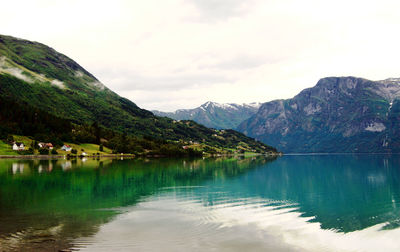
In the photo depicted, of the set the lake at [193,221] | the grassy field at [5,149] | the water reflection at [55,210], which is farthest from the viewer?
the grassy field at [5,149]

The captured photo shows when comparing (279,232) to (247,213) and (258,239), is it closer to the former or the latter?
(258,239)

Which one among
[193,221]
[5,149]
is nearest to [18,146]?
[5,149]

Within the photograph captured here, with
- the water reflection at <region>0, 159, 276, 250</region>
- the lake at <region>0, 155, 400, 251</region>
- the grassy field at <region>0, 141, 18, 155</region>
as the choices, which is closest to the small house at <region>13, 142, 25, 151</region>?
the grassy field at <region>0, 141, 18, 155</region>

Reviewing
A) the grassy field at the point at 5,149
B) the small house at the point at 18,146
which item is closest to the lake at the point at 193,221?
the grassy field at the point at 5,149

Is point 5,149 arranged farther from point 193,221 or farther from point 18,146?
point 193,221

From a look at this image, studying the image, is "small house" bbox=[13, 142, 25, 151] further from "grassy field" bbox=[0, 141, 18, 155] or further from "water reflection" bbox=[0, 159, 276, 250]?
"water reflection" bbox=[0, 159, 276, 250]

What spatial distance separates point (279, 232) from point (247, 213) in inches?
342

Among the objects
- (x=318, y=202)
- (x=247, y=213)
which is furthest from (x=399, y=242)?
(x=318, y=202)

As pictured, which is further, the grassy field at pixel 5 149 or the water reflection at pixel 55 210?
the grassy field at pixel 5 149

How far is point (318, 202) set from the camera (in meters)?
47.5

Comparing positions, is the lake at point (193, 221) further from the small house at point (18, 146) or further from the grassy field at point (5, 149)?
the small house at point (18, 146)

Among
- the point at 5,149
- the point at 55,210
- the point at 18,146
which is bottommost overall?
the point at 55,210

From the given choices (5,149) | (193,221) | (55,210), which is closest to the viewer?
(193,221)

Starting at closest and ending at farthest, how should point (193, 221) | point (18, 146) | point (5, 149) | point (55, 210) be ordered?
point (193, 221) → point (55, 210) → point (5, 149) → point (18, 146)
